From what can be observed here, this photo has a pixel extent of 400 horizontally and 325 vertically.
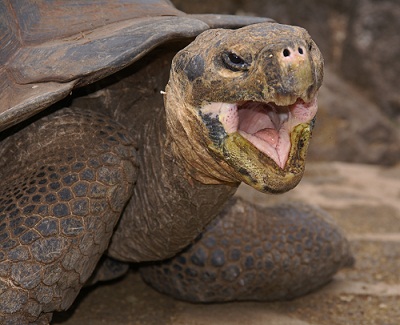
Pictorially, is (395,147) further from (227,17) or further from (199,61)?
(199,61)

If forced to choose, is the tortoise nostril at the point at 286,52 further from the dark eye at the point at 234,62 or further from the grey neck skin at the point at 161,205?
the grey neck skin at the point at 161,205

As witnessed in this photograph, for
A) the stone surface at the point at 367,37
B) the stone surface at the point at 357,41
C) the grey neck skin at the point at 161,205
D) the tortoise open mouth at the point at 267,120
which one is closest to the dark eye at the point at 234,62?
the tortoise open mouth at the point at 267,120

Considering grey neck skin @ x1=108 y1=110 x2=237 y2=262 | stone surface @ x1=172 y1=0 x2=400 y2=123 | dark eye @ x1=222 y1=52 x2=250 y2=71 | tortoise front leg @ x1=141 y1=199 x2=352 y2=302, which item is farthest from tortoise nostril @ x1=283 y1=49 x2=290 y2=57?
stone surface @ x1=172 y1=0 x2=400 y2=123

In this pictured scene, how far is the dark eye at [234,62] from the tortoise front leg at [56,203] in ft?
1.77

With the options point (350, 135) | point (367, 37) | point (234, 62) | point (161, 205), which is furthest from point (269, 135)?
point (367, 37)

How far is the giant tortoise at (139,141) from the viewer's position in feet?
6.25

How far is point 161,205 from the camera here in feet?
7.95

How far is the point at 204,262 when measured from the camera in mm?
2820

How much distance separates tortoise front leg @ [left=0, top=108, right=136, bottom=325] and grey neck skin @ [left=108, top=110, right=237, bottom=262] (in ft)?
0.46

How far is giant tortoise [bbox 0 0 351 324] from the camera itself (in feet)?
6.25

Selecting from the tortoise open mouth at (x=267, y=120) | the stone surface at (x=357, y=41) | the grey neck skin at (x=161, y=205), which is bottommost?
the stone surface at (x=357, y=41)

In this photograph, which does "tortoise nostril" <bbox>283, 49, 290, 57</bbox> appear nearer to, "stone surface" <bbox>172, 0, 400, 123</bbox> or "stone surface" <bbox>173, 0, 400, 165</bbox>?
"stone surface" <bbox>173, 0, 400, 165</bbox>

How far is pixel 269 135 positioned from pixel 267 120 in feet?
0.18

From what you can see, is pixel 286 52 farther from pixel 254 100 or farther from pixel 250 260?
pixel 250 260
